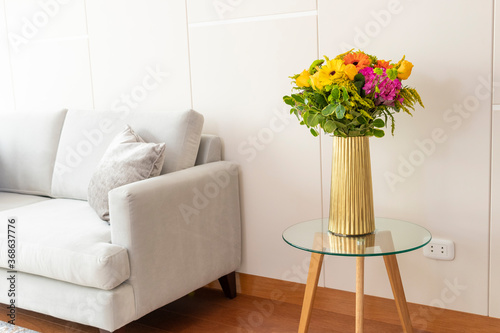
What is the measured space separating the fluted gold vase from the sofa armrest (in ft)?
2.37

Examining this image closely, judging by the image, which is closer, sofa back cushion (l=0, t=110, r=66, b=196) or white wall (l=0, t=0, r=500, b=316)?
white wall (l=0, t=0, r=500, b=316)

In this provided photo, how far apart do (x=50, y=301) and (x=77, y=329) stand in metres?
0.31

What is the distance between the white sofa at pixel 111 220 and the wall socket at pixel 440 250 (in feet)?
2.99

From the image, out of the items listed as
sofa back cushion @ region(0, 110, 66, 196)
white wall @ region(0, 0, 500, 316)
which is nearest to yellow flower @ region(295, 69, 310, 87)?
white wall @ region(0, 0, 500, 316)

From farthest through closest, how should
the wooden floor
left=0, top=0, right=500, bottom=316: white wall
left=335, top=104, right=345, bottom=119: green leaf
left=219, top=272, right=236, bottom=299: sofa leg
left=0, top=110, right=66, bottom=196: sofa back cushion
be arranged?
left=0, top=110, right=66, bottom=196: sofa back cushion, left=219, top=272, right=236, bottom=299: sofa leg, the wooden floor, left=0, top=0, right=500, bottom=316: white wall, left=335, top=104, right=345, bottom=119: green leaf

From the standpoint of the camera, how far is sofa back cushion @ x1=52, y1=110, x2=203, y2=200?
8.38 feet

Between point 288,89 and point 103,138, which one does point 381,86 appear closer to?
point 288,89

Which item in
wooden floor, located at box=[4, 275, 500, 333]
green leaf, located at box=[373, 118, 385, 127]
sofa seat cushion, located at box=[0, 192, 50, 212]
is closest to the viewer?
green leaf, located at box=[373, 118, 385, 127]

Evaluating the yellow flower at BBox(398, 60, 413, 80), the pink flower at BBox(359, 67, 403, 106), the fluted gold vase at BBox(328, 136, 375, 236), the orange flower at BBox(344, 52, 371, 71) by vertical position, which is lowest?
the fluted gold vase at BBox(328, 136, 375, 236)

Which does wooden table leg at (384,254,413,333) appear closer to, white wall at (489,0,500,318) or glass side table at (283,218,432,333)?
glass side table at (283,218,432,333)

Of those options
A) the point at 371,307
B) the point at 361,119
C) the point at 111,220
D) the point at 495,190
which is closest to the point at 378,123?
the point at 361,119

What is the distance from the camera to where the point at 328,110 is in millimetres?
1824

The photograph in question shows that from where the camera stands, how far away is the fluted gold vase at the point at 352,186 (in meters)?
1.92

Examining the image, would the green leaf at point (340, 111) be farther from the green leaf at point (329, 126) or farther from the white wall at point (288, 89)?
the white wall at point (288, 89)
